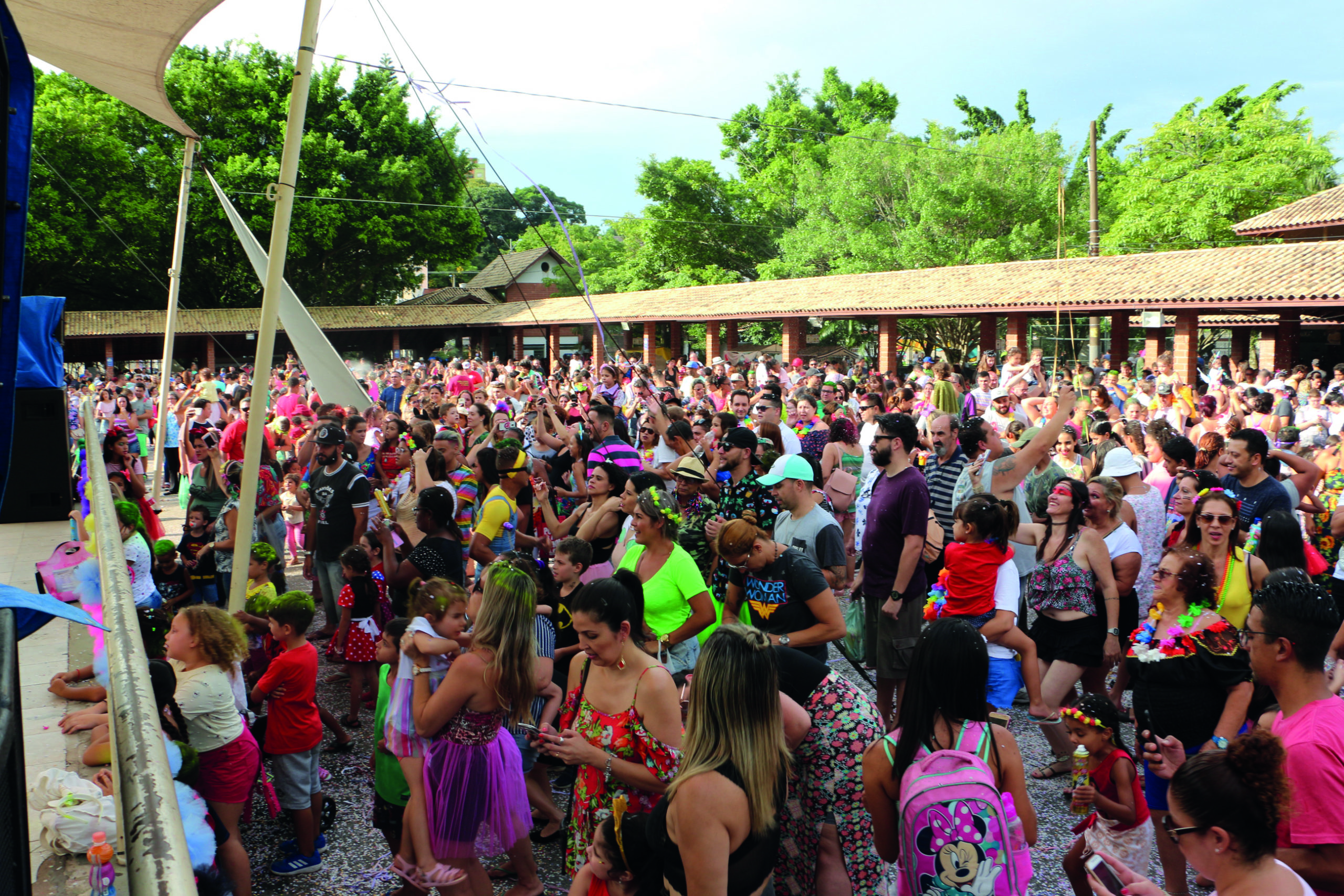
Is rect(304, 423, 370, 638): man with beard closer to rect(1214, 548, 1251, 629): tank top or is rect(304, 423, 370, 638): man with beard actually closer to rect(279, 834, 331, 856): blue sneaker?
rect(279, 834, 331, 856): blue sneaker

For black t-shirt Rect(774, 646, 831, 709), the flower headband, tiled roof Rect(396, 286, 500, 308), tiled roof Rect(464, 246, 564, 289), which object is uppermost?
tiled roof Rect(464, 246, 564, 289)

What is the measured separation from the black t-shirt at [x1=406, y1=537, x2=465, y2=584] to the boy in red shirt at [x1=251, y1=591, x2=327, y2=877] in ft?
2.56

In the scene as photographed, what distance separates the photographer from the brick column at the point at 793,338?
76.3 feet

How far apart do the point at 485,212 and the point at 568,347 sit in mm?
40999

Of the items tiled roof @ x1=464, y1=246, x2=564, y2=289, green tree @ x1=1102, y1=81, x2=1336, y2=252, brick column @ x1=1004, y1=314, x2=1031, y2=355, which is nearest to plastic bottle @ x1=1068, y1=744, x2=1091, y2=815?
brick column @ x1=1004, y1=314, x2=1031, y2=355

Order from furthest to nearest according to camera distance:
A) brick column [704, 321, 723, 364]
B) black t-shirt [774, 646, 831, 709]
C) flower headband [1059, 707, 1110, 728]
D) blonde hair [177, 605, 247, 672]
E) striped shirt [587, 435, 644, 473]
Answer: brick column [704, 321, 723, 364] < striped shirt [587, 435, 644, 473] < blonde hair [177, 605, 247, 672] < flower headband [1059, 707, 1110, 728] < black t-shirt [774, 646, 831, 709]

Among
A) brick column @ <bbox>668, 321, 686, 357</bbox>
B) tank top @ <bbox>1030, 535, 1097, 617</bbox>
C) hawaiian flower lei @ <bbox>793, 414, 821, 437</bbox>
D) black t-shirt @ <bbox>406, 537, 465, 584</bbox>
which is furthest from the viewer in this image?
brick column @ <bbox>668, 321, 686, 357</bbox>

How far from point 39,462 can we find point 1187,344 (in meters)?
16.5

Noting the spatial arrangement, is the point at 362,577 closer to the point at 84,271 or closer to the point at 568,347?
the point at 568,347

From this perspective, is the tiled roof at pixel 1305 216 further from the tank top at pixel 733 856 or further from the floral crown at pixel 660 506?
the tank top at pixel 733 856

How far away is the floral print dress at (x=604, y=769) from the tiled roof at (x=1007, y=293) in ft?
19.5

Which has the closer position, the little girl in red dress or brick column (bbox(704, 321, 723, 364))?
the little girl in red dress

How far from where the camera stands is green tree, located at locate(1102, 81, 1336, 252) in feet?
90.2

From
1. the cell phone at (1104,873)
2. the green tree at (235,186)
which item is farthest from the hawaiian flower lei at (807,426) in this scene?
the green tree at (235,186)
